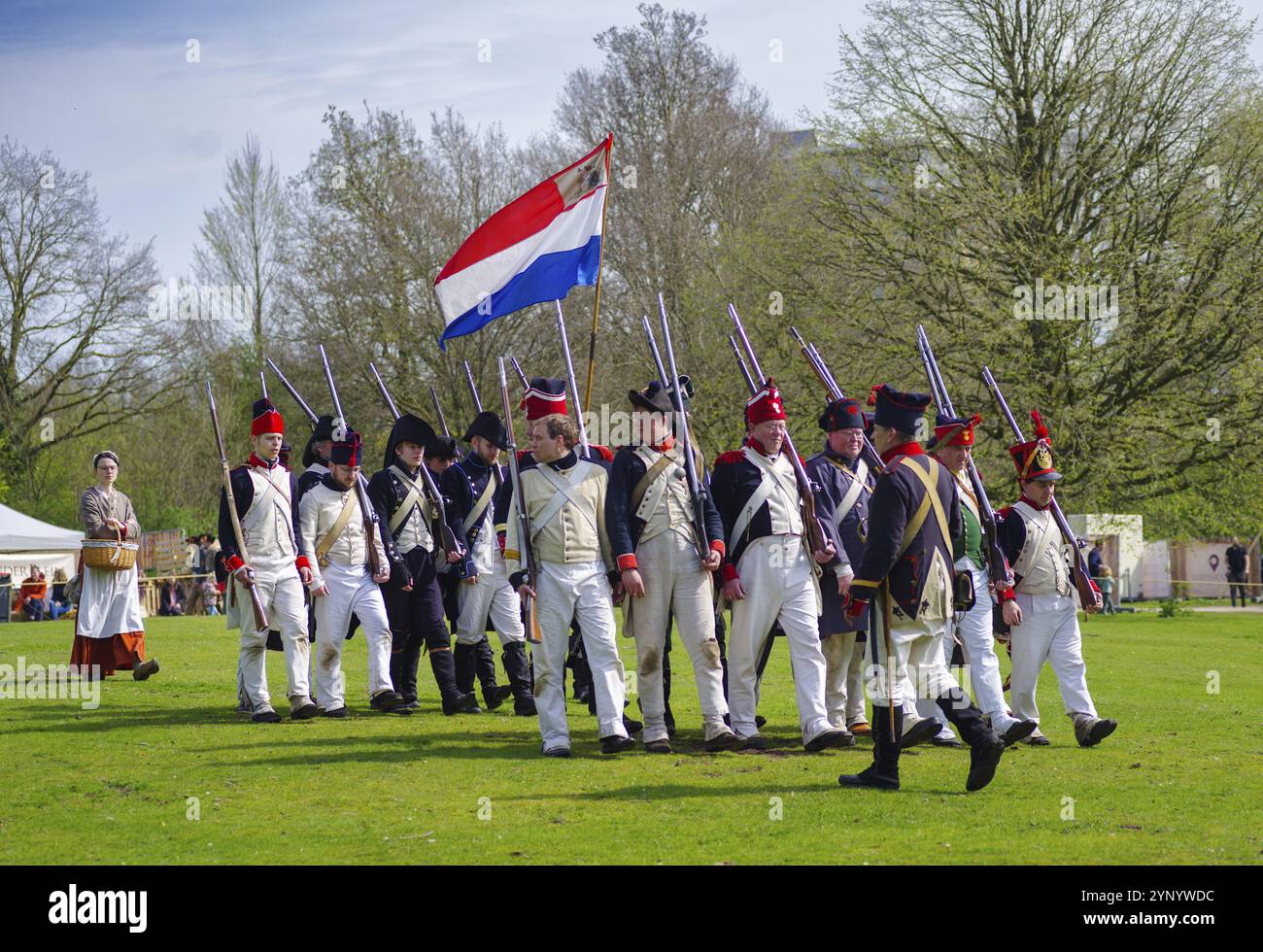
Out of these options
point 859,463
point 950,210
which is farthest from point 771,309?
point 859,463

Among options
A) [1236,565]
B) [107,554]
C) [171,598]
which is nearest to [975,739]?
[107,554]

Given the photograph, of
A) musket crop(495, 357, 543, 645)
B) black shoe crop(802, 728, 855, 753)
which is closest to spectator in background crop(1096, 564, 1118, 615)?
black shoe crop(802, 728, 855, 753)

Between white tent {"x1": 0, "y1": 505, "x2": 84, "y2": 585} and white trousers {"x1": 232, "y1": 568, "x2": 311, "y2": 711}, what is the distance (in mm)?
20966

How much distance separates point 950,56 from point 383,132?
15.9 m

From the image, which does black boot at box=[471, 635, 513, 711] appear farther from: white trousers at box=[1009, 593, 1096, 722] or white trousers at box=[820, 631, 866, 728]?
white trousers at box=[1009, 593, 1096, 722]

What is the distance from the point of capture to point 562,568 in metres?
9.65

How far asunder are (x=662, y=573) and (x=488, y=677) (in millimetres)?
3055

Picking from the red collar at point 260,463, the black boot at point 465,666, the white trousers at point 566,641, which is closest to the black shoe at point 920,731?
the white trousers at point 566,641

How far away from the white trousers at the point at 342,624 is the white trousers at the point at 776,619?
10.6 feet

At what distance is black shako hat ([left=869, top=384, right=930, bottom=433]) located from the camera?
8.38 m

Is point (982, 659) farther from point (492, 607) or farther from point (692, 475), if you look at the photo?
point (492, 607)

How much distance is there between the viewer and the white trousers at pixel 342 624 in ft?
38.0

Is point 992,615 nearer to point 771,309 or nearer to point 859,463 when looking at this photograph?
point 859,463

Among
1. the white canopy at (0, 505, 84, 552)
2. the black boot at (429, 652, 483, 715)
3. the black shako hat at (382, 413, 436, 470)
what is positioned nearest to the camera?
the black boot at (429, 652, 483, 715)
